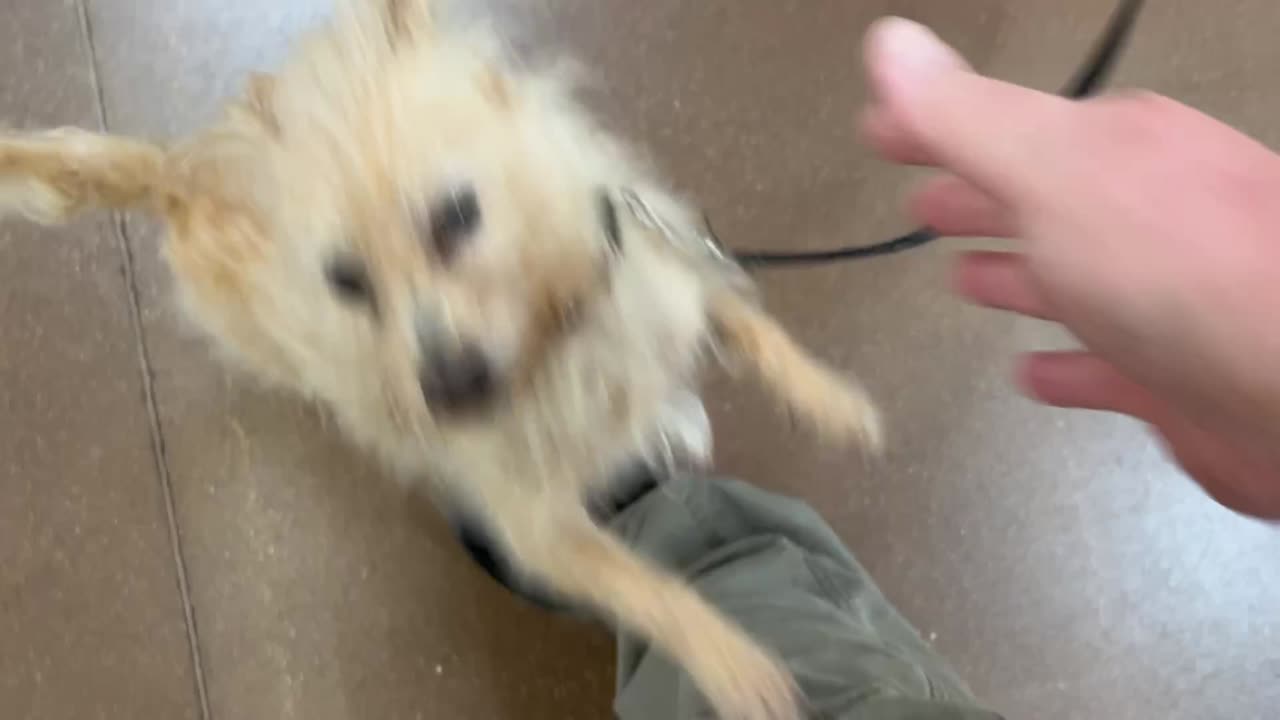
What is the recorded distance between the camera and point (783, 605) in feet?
3.51

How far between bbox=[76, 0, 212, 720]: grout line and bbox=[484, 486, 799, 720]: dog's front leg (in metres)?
0.48

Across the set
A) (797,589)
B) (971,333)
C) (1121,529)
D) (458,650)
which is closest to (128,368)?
(458,650)

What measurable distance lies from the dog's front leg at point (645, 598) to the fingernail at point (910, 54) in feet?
1.70

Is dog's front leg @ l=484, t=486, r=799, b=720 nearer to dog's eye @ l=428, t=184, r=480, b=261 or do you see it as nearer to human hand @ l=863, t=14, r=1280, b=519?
dog's eye @ l=428, t=184, r=480, b=261

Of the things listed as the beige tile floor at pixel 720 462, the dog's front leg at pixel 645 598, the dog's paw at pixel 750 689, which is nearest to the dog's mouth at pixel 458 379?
the dog's front leg at pixel 645 598

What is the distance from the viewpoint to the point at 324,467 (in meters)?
1.32

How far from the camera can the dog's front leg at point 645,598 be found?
Result: 0.94 m

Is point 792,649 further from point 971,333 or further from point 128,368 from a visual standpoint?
point 128,368

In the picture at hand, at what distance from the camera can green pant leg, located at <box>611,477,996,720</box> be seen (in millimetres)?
984

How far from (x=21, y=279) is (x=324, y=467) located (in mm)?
419

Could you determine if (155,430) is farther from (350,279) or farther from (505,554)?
(350,279)

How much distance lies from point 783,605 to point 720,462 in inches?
10.5

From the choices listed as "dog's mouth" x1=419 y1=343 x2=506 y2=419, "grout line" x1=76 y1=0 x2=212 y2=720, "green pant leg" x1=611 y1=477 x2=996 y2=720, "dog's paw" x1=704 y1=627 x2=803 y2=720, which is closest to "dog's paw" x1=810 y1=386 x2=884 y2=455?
"green pant leg" x1=611 y1=477 x2=996 y2=720

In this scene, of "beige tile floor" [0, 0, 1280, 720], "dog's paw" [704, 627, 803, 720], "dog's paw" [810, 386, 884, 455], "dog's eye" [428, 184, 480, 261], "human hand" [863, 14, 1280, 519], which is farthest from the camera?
"beige tile floor" [0, 0, 1280, 720]
